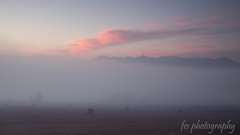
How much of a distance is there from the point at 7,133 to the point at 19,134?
2.06 meters

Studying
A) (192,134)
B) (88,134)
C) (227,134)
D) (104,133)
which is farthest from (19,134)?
(227,134)

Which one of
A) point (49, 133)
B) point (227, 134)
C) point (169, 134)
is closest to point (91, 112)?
point (49, 133)

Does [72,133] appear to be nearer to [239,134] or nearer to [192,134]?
[192,134]

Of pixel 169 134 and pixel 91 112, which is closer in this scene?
pixel 169 134

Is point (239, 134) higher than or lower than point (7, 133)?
lower

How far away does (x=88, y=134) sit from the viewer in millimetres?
25750

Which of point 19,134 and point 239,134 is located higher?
point 19,134

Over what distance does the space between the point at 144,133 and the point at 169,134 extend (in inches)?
141

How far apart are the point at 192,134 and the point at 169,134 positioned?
11.5 feet

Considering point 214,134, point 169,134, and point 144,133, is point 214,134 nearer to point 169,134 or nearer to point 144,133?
point 169,134

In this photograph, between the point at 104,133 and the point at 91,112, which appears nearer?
the point at 104,133

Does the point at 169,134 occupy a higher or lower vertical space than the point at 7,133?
lower

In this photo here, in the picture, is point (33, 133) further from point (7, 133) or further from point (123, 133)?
point (123, 133)

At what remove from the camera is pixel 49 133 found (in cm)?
2648
